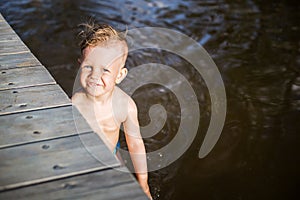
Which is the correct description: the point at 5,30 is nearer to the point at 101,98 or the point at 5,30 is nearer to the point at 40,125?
the point at 101,98

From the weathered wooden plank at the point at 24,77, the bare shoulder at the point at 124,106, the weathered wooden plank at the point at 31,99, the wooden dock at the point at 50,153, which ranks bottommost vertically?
the bare shoulder at the point at 124,106

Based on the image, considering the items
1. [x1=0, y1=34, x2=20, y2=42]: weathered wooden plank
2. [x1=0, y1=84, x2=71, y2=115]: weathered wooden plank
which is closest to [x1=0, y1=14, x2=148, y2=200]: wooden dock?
[x1=0, y1=84, x2=71, y2=115]: weathered wooden plank

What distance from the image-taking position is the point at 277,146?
2.18 meters

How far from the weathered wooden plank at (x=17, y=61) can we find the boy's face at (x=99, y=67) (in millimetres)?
269

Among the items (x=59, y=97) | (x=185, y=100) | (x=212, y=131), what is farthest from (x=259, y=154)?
(x=59, y=97)

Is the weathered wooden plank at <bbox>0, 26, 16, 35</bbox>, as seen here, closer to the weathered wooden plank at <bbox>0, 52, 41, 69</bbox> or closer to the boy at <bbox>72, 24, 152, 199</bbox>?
the weathered wooden plank at <bbox>0, 52, 41, 69</bbox>

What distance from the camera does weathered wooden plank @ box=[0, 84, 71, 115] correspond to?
1.24 meters

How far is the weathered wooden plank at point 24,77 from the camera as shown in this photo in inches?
55.9

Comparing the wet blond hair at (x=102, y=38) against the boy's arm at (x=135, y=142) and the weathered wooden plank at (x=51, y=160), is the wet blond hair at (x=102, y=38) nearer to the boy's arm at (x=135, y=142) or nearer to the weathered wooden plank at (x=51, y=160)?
the boy's arm at (x=135, y=142)

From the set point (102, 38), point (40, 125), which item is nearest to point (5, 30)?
point (102, 38)

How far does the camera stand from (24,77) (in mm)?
1485

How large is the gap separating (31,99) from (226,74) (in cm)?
193

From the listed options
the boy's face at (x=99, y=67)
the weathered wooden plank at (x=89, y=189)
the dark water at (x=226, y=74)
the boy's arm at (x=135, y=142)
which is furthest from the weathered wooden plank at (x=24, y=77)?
the dark water at (x=226, y=74)

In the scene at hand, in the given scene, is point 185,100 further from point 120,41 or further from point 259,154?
point 120,41
